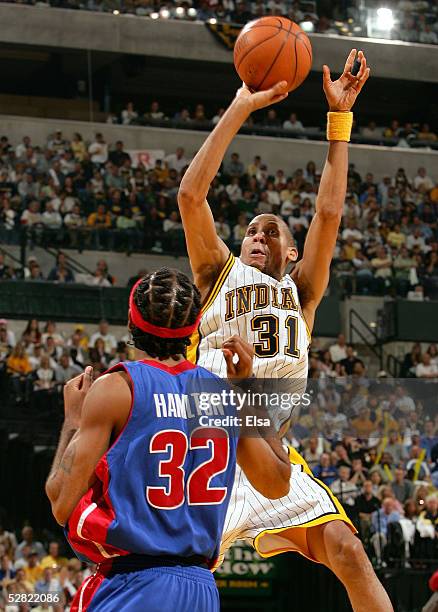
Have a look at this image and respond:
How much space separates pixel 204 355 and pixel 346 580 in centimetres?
128

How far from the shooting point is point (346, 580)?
4.98 meters

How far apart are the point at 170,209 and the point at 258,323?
13972 millimetres

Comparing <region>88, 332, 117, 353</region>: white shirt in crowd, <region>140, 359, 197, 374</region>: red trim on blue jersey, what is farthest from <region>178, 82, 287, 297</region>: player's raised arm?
<region>88, 332, 117, 353</region>: white shirt in crowd

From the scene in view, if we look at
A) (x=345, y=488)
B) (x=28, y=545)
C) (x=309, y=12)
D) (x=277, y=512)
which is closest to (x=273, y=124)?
(x=309, y=12)

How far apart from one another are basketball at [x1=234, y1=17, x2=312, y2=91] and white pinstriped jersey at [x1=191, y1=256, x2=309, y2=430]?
3.07 ft

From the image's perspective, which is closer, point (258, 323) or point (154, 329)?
point (154, 329)

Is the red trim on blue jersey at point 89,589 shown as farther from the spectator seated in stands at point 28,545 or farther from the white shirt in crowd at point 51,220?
the white shirt in crowd at point 51,220

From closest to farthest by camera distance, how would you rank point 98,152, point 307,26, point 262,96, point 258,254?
point 262,96 < point 258,254 < point 98,152 < point 307,26

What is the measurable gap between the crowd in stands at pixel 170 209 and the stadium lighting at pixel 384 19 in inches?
135

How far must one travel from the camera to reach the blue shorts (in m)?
3.29

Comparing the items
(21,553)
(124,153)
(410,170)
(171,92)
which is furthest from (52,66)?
(21,553)

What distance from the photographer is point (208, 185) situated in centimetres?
527

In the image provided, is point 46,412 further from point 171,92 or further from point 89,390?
point 171,92

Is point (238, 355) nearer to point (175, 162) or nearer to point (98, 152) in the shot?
point (98, 152)
